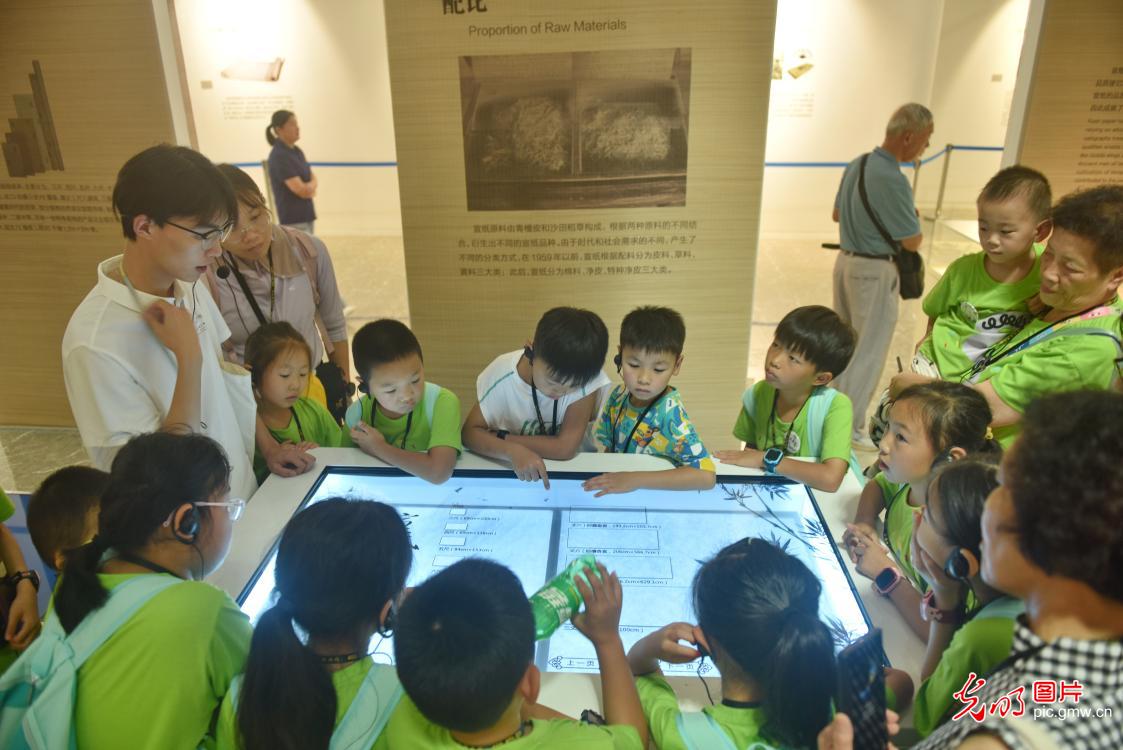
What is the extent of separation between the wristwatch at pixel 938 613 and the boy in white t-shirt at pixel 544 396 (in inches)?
39.1

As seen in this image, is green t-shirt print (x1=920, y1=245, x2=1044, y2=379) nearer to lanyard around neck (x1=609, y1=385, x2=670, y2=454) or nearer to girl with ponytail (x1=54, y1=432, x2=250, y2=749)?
lanyard around neck (x1=609, y1=385, x2=670, y2=454)

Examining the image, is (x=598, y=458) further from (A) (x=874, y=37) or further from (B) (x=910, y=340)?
(A) (x=874, y=37)

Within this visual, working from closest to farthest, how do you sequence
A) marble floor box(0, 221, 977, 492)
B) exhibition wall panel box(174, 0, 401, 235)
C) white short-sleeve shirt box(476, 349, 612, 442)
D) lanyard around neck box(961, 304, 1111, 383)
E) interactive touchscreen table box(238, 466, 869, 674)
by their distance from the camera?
interactive touchscreen table box(238, 466, 869, 674)
lanyard around neck box(961, 304, 1111, 383)
white short-sleeve shirt box(476, 349, 612, 442)
marble floor box(0, 221, 977, 492)
exhibition wall panel box(174, 0, 401, 235)

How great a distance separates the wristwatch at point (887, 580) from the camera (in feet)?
4.98

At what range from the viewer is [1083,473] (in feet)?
2.70

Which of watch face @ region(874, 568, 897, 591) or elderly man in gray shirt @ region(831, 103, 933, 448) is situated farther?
elderly man in gray shirt @ region(831, 103, 933, 448)

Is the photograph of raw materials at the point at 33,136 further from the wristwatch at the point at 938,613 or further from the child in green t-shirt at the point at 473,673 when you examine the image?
the wristwatch at the point at 938,613

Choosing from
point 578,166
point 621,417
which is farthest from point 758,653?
point 578,166

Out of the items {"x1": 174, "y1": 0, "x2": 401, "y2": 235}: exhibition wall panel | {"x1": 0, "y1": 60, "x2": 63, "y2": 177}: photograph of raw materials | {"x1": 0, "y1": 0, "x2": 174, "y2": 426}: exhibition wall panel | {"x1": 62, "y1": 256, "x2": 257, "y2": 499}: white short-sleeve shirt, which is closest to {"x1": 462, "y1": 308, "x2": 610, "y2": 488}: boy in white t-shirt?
{"x1": 62, "y1": 256, "x2": 257, "y2": 499}: white short-sleeve shirt

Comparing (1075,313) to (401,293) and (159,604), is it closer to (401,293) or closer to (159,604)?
(159,604)

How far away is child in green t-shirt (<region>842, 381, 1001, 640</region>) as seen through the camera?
65.1 inches

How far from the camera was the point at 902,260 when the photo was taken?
3750 millimetres

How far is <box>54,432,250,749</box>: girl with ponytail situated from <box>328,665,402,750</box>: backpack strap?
0.23 m

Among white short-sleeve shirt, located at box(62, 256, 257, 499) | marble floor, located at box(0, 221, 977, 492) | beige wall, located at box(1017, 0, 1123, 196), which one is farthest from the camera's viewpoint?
marble floor, located at box(0, 221, 977, 492)
